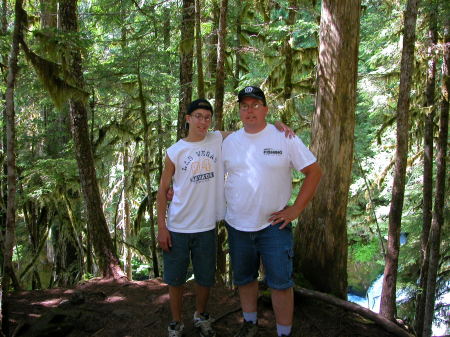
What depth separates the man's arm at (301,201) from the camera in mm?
3000

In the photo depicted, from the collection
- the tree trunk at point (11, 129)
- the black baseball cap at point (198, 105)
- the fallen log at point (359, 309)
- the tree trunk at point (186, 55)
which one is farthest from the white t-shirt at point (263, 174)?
the tree trunk at point (186, 55)

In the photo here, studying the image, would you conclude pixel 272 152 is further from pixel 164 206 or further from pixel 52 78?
pixel 52 78

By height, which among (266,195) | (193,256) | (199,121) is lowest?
(193,256)

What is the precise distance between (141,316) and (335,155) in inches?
116

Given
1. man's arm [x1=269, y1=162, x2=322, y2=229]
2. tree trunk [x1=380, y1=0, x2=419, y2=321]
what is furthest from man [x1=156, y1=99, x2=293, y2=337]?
tree trunk [x1=380, y1=0, x2=419, y2=321]

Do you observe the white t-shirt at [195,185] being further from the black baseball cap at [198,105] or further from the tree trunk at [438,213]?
the tree trunk at [438,213]

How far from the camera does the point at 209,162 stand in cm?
338

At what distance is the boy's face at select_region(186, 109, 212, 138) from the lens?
337 cm

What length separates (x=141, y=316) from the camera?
4.52 metres

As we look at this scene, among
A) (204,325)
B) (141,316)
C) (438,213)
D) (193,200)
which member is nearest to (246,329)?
(204,325)

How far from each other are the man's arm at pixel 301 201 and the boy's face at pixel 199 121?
95 cm

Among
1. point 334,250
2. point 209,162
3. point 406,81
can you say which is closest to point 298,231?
point 334,250

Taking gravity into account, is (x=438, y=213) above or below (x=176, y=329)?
above

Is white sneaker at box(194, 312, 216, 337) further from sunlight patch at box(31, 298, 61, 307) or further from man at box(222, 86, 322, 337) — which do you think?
sunlight patch at box(31, 298, 61, 307)
